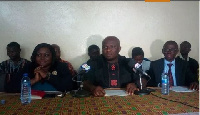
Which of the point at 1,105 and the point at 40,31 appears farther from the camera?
the point at 40,31

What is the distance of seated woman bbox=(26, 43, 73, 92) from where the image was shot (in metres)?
2.32

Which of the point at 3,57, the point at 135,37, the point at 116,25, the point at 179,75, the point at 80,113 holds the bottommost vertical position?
the point at 80,113

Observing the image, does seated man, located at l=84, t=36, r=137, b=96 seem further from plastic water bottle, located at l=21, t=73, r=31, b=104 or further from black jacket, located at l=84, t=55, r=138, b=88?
plastic water bottle, located at l=21, t=73, r=31, b=104

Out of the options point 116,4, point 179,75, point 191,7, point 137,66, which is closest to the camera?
point 137,66

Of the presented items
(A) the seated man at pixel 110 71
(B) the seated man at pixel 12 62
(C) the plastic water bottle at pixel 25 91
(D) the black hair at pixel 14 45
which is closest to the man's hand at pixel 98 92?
(A) the seated man at pixel 110 71

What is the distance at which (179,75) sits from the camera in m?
2.87

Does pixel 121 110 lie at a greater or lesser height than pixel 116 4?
lesser

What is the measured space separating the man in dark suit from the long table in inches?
38.6

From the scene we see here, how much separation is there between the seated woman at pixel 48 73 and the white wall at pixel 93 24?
2037 millimetres

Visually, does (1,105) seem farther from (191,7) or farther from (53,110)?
(191,7)

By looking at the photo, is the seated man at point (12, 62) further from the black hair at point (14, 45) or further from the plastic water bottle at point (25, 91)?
the plastic water bottle at point (25, 91)

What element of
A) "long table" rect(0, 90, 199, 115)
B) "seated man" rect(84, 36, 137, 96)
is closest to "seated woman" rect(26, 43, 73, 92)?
"seated man" rect(84, 36, 137, 96)

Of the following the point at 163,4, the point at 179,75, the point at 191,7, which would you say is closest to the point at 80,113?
the point at 179,75

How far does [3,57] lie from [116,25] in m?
3.02
